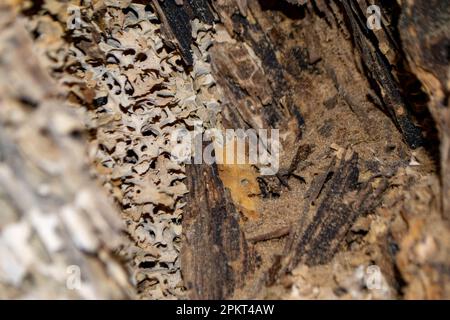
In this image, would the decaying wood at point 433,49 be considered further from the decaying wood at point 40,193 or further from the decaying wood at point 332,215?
the decaying wood at point 40,193

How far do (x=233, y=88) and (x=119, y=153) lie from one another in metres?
0.77

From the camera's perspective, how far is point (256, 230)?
2.45 meters

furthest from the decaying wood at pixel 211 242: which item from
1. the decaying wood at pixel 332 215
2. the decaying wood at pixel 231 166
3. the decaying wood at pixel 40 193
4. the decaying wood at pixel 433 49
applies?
the decaying wood at pixel 433 49

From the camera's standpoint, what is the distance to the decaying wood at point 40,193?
160 centimetres

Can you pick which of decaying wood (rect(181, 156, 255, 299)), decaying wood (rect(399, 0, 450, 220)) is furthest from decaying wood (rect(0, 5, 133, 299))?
decaying wood (rect(399, 0, 450, 220))

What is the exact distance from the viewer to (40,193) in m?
1.63

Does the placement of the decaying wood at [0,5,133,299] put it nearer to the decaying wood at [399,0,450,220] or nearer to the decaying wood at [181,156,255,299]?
the decaying wood at [181,156,255,299]

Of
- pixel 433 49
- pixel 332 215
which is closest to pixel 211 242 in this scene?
pixel 332 215

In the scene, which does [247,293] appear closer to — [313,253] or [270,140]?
[313,253]

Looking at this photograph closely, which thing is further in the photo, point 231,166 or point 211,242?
point 231,166

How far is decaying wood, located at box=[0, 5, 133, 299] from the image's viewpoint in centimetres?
160

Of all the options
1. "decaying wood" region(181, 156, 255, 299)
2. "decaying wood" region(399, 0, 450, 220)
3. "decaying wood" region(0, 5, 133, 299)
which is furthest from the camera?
"decaying wood" region(181, 156, 255, 299)

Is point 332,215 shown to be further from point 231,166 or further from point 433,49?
point 433,49

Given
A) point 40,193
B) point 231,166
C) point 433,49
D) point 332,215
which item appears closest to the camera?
point 40,193
